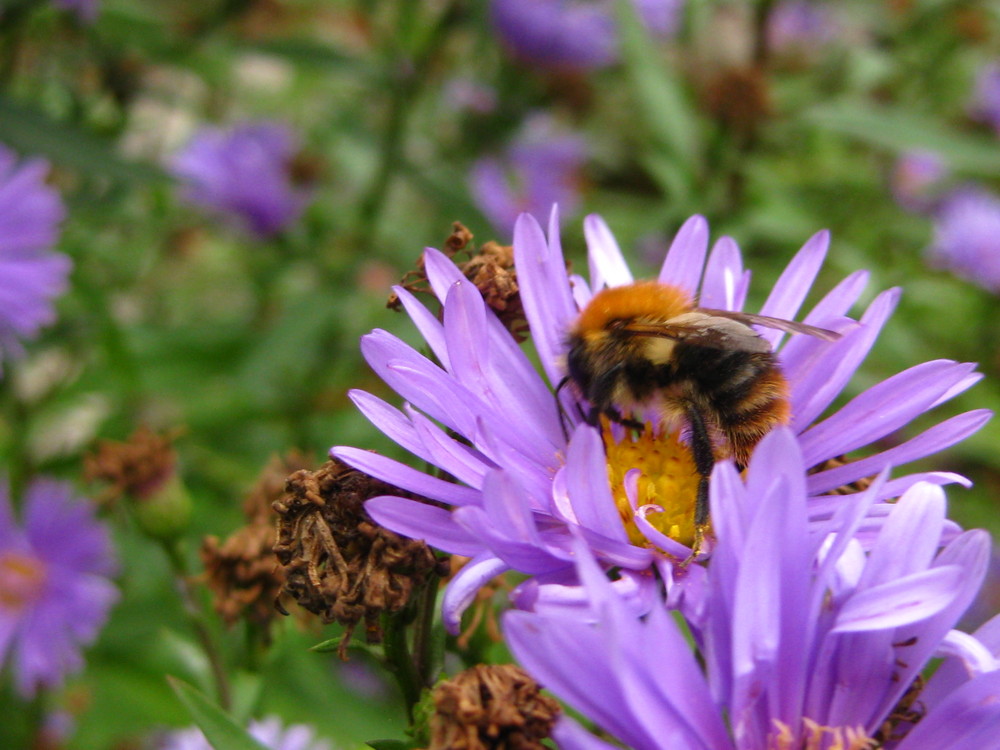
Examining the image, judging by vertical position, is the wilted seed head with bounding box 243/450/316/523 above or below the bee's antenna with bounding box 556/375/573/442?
below

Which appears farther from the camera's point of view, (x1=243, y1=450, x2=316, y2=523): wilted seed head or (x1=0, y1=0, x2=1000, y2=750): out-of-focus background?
(x1=0, y1=0, x2=1000, y2=750): out-of-focus background

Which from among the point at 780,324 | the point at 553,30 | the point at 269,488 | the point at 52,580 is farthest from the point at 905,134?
the point at 52,580

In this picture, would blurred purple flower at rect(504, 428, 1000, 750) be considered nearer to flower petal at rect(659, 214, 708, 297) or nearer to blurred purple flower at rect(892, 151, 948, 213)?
flower petal at rect(659, 214, 708, 297)

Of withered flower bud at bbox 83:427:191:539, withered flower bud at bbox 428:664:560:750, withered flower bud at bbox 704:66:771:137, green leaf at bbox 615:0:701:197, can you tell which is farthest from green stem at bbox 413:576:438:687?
withered flower bud at bbox 704:66:771:137

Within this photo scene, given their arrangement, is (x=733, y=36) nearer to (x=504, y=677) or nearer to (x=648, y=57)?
(x=648, y=57)

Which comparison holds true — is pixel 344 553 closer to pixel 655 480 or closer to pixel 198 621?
pixel 655 480

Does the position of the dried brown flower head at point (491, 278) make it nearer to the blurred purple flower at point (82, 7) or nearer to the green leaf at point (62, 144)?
the green leaf at point (62, 144)

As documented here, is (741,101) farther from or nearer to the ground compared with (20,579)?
farther from the ground
